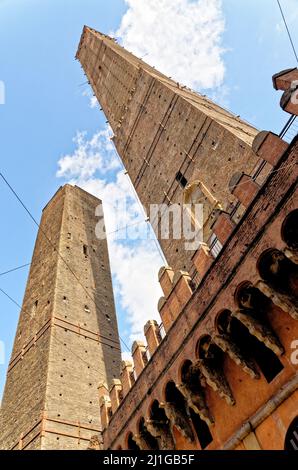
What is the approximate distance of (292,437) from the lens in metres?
4.73

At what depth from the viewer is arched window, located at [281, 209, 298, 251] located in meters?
4.76

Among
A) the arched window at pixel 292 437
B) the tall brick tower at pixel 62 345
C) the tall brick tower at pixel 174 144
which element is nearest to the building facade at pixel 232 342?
the arched window at pixel 292 437

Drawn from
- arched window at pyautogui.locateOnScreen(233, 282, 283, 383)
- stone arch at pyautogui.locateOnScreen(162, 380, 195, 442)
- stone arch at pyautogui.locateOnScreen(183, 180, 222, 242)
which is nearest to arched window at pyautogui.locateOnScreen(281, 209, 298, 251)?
arched window at pyautogui.locateOnScreen(233, 282, 283, 383)

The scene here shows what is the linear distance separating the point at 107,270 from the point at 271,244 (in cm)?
1768

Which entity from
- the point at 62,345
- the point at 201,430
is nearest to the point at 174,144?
the point at 62,345

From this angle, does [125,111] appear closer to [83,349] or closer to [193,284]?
[83,349]

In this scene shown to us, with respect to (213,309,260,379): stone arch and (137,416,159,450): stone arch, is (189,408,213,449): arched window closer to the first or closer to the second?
(137,416,159,450): stone arch

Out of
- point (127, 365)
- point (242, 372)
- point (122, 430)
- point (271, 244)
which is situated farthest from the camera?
point (127, 365)

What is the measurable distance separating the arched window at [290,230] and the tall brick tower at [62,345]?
364 inches

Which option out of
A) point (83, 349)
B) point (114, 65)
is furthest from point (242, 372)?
point (114, 65)

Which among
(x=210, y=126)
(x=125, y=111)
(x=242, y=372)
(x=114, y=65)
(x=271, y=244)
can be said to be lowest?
(x=242, y=372)

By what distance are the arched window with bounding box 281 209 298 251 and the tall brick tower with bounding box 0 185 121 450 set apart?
9.24 metres

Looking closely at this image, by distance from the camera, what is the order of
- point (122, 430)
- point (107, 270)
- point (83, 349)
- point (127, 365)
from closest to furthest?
point (122, 430)
point (127, 365)
point (83, 349)
point (107, 270)

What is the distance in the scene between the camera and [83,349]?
14.9 m
